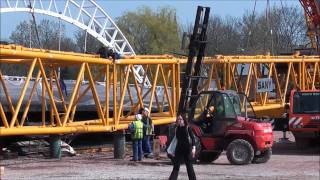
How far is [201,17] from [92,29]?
40.0 metres

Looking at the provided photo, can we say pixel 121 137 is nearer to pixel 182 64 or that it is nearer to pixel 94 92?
pixel 94 92

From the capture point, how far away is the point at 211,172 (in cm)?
1825

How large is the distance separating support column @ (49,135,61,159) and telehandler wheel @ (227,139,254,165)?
5.41 meters

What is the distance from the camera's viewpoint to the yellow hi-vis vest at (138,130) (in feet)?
69.7

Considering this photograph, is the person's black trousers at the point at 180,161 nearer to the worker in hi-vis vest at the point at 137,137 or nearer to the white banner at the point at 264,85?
the worker in hi-vis vest at the point at 137,137

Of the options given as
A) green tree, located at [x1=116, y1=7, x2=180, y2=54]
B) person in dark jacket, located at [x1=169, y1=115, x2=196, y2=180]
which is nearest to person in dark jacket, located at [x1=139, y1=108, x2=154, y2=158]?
person in dark jacket, located at [x1=169, y1=115, x2=196, y2=180]

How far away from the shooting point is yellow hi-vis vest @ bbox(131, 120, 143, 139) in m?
21.2

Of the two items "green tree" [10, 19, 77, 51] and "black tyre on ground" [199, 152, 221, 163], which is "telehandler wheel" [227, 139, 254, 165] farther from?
"green tree" [10, 19, 77, 51]

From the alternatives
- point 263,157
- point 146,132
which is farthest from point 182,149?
point 146,132

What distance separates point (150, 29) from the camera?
8606 cm

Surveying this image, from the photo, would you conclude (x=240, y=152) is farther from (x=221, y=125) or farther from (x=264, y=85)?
(x=264, y=85)

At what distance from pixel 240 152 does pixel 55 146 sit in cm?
586

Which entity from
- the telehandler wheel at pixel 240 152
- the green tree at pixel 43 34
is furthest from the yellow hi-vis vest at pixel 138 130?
the green tree at pixel 43 34

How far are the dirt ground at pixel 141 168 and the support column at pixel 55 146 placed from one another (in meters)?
0.30
